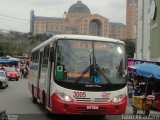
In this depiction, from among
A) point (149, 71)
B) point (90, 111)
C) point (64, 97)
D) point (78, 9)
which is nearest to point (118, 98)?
point (90, 111)

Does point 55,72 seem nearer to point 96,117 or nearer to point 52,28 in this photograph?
point 96,117

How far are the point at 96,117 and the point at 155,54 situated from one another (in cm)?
3705

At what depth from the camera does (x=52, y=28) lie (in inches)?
3962

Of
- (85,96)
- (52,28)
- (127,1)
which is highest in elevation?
(127,1)

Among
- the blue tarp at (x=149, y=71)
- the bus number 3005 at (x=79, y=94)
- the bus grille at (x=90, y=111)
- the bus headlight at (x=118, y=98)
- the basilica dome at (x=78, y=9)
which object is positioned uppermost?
the basilica dome at (x=78, y=9)

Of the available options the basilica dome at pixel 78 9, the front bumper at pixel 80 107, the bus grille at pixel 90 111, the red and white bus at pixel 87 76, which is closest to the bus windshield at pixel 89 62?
the red and white bus at pixel 87 76

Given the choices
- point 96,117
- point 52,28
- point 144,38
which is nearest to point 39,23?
point 52,28

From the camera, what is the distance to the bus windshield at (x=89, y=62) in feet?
43.1

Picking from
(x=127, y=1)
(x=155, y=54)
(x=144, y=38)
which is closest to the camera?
(x=155, y=54)

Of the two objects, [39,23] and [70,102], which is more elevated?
[39,23]

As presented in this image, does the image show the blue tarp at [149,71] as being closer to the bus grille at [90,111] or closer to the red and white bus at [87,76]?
the red and white bus at [87,76]

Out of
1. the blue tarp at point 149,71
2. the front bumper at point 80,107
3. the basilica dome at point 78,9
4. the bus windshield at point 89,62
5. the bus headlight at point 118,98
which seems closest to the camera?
the front bumper at point 80,107

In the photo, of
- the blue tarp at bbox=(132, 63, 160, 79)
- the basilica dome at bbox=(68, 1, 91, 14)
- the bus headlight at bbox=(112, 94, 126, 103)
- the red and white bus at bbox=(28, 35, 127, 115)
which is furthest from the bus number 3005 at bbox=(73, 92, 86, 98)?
the basilica dome at bbox=(68, 1, 91, 14)

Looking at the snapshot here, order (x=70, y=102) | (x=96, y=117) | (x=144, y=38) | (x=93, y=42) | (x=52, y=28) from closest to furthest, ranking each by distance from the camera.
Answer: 1. (x=70, y=102)
2. (x=93, y=42)
3. (x=96, y=117)
4. (x=144, y=38)
5. (x=52, y=28)
